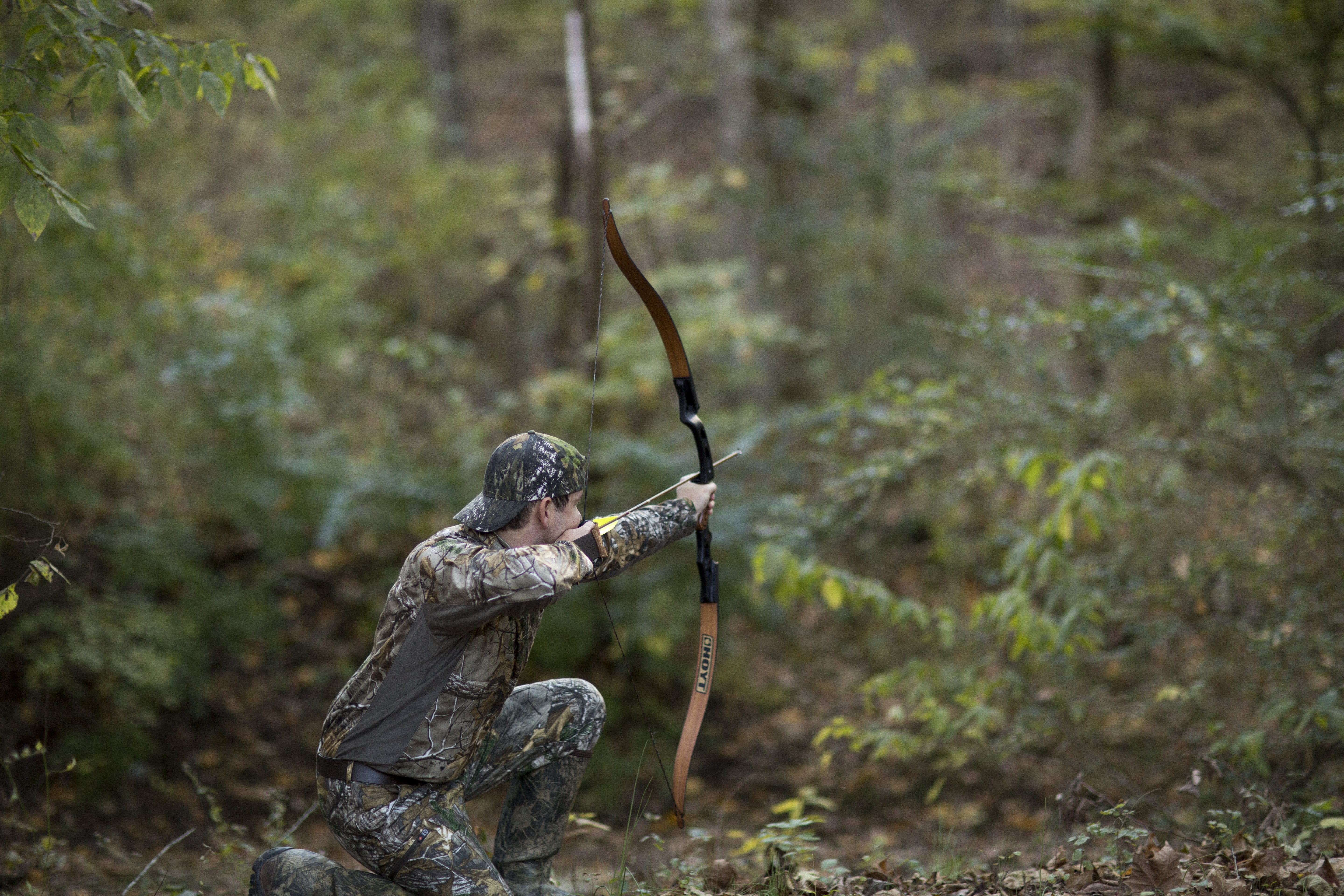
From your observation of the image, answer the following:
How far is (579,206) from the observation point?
7363 mm

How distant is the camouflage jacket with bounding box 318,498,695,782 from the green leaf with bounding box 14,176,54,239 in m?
1.38

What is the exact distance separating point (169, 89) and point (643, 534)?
211 cm

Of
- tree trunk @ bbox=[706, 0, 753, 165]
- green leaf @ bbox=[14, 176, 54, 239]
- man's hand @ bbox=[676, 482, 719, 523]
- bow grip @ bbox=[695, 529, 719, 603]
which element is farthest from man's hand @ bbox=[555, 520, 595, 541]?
tree trunk @ bbox=[706, 0, 753, 165]

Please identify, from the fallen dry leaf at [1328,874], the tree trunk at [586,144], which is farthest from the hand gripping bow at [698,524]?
the tree trunk at [586,144]

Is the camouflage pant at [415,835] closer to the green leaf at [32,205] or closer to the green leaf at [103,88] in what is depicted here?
Answer: the green leaf at [32,205]

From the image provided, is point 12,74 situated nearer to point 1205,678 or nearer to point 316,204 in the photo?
point 1205,678

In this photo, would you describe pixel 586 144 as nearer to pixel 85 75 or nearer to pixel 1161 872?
pixel 85 75

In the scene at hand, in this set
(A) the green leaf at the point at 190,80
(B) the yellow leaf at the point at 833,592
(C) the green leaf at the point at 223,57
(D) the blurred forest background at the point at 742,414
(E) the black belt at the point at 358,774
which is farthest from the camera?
(D) the blurred forest background at the point at 742,414

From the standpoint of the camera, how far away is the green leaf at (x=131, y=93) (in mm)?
2764

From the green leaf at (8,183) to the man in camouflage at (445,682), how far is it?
1.46m

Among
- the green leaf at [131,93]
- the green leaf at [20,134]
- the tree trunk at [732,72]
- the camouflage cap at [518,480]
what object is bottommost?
the camouflage cap at [518,480]

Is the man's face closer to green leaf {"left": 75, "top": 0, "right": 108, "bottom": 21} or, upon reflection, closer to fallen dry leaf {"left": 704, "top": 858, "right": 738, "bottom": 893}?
fallen dry leaf {"left": 704, "top": 858, "right": 738, "bottom": 893}

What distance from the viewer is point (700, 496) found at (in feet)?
10.7

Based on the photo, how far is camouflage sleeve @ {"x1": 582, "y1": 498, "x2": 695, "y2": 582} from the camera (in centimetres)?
286
